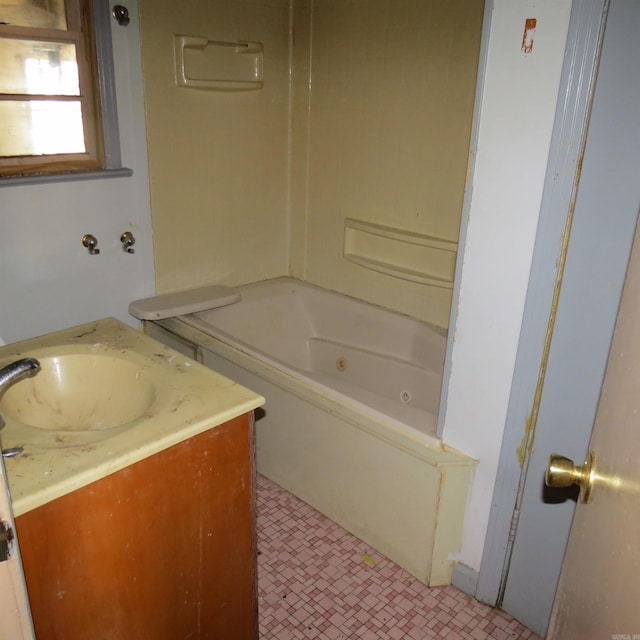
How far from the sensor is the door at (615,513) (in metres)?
0.62

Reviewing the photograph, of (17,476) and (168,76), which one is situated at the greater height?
(168,76)

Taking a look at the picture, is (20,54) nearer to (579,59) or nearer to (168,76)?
(168,76)

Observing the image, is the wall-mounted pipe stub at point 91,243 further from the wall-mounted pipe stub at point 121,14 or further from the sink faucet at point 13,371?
the sink faucet at point 13,371

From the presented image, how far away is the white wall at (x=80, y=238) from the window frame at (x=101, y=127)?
31 millimetres

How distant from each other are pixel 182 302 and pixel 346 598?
138 centimetres

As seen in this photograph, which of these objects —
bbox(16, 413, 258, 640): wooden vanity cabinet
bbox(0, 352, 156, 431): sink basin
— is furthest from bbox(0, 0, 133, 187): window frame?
bbox(16, 413, 258, 640): wooden vanity cabinet

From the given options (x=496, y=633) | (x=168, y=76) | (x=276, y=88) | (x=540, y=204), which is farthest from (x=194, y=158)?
(x=496, y=633)

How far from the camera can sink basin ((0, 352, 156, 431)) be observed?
144 cm

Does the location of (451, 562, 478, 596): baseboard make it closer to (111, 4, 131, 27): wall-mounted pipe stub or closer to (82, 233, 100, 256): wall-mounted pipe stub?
(82, 233, 100, 256): wall-mounted pipe stub

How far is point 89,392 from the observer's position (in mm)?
1520

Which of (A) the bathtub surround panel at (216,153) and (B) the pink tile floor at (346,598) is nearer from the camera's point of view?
(B) the pink tile floor at (346,598)

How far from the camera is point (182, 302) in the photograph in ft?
8.66

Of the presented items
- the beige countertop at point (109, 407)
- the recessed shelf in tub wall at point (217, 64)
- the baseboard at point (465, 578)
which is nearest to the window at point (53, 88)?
the recessed shelf in tub wall at point (217, 64)

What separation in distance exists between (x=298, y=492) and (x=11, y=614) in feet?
5.27
